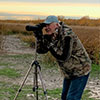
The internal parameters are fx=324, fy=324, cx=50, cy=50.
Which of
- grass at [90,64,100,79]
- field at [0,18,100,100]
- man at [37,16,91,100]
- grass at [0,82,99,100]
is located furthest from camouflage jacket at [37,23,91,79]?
grass at [90,64,100,79]

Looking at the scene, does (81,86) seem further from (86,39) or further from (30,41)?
(30,41)

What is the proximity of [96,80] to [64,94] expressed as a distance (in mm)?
5465

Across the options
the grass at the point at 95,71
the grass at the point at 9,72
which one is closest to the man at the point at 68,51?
the grass at the point at 9,72

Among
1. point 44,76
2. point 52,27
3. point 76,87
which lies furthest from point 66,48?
point 44,76

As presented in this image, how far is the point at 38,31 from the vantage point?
14.3 feet

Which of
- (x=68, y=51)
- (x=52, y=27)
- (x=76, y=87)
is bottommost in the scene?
(x=76, y=87)

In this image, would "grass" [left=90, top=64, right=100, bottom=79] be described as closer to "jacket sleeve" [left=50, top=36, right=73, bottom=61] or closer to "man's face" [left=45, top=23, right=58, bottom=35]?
"jacket sleeve" [left=50, top=36, right=73, bottom=61]

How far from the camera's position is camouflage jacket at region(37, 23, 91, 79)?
13.6 feet

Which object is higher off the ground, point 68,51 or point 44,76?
point 68,51

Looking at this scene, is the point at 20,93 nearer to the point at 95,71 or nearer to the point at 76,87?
the point at 76,87

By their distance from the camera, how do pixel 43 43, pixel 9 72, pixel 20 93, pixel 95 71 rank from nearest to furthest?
pixel 43 43 → pixel 20 93 → pixel 9 72 → pixel 95 71

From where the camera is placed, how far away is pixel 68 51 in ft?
13.6

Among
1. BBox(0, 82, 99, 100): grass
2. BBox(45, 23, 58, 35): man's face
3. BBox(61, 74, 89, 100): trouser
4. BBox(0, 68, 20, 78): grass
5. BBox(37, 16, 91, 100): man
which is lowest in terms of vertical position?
BBox(0, 68, 20, 78): grass

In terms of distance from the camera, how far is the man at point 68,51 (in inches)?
163
